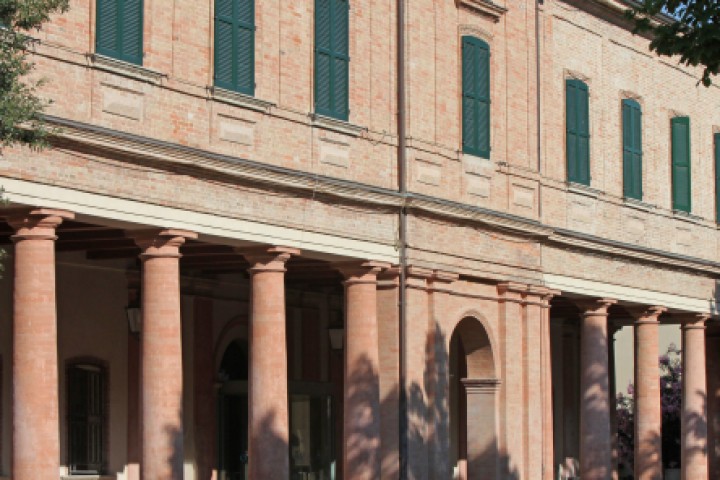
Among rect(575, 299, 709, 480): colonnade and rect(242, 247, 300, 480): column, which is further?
rect(575, 299, 709, 480): colonnade

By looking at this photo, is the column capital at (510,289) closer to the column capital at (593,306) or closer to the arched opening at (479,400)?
the arched opening at (479,400)

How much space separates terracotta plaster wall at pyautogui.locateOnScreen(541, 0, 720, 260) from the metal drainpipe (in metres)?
4.51

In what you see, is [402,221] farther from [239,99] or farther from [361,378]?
[239,99]

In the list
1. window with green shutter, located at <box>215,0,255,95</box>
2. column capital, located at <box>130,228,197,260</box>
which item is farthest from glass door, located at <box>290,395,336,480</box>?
column capital, located at <box>130,228,197,260</box>

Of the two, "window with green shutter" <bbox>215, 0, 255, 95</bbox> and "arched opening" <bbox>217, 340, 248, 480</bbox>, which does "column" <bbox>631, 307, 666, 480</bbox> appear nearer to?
"arched opening" <bbox>217, 340, 248, 480</bbox>

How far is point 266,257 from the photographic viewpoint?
907 inches

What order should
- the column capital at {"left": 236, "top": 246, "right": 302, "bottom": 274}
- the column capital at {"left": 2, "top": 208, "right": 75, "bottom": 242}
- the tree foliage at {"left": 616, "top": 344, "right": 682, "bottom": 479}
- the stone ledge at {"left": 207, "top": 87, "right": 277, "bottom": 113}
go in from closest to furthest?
the column capital at {"left": 2, "top": 208, "right": 75, "bottom": 242}
the stone ledge at {"left": 207, "top": 87, "right": 277, "bottom": 113}
the column capital at {"left": 236, "top": 246, "right": 302, "bottom": 274}
the tree foliage at {"left": 616, "top": 344, "right": 682, "bottom": 479}

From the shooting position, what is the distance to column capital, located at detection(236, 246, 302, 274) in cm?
2297

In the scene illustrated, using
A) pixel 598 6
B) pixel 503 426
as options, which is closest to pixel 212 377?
pixel 503 426

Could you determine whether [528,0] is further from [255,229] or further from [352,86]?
[255,229]

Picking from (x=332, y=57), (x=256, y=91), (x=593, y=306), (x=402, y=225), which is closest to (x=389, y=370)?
(x=402, y=225)

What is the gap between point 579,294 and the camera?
30047mm

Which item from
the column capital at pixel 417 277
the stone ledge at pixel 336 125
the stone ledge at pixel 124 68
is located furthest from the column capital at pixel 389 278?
the stone ledge at pixel 124 68

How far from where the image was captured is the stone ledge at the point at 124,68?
2039 centimetres
